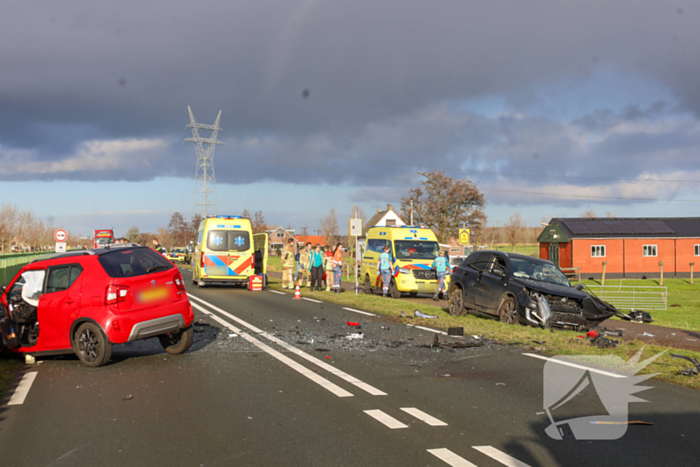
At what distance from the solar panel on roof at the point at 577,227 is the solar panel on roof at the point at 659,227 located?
19.8 ft

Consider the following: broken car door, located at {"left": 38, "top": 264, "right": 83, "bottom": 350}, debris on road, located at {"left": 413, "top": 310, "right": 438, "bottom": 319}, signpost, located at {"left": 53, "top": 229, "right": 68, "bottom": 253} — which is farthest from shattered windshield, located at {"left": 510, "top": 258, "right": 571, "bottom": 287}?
signpost, located at {"left": 53, "top": 229, "right": 68, "bottom": 253}

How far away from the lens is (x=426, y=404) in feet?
19.3

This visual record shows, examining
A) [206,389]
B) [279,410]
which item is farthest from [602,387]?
[206,389]

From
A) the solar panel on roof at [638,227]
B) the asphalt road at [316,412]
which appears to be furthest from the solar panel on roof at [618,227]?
the asphalt road at [316,412]

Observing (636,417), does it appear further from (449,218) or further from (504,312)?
(449,218)

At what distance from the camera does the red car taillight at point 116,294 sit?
25.4ft

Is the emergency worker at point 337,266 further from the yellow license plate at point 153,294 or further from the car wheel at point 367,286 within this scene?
the yellow license plate at point 153,294

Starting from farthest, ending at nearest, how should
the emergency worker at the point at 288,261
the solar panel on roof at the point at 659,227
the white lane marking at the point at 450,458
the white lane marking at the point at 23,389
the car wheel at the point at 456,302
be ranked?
1. the solar panel on roof at the point at 659,227
2. the emergency worker at the point at 288,261
3. the car wheel at the point at 456,302
4. the white lane marking at the point at 23,389
5. the white lane marking at the point at 450,458

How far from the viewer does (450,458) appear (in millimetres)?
4289

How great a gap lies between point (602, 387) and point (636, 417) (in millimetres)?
1176

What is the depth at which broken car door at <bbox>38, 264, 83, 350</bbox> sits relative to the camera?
795 cm

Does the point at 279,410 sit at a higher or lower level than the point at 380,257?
lower

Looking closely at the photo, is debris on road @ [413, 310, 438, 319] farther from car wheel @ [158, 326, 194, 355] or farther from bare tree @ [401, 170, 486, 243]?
bare tree @ [401, 170, 486, 243]

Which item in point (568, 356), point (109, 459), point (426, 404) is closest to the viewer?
point (109, 459)
